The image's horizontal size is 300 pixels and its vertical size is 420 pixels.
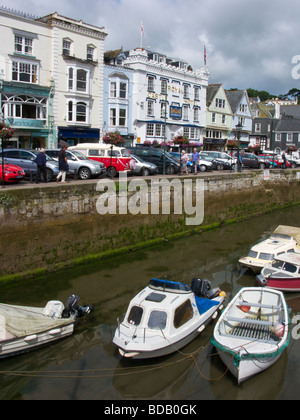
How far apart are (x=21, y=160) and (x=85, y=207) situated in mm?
4228

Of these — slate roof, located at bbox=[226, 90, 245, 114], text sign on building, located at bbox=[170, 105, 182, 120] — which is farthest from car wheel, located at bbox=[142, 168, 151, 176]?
slate roof, located at bbox=[226, 90, 245, 114]

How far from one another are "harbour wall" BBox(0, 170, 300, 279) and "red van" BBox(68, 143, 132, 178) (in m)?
2.49

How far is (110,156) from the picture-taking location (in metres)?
20.8

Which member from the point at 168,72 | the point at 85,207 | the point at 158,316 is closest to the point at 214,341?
the point at 158,316

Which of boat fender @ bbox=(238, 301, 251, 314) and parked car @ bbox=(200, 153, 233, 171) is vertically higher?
parked car @ bbox=(200, 153, 233, 171)

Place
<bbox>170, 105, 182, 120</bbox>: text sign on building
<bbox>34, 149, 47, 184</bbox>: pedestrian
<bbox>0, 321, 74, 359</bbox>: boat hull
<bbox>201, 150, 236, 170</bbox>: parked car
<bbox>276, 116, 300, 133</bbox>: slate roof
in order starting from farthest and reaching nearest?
1. <bbox>276, 116, 300, 133</bbox>: slate roof
2. <bbox>170, 105, 182, 120</bbox>: text sign on building
3. <bbox>201, 150, 236, 170</bbox>: parked car
4. <bbox>34, 149, 47, 184</bbox>: pedestrian
5. <bbox>0, 321, 74, 359</bbox>: boat hull

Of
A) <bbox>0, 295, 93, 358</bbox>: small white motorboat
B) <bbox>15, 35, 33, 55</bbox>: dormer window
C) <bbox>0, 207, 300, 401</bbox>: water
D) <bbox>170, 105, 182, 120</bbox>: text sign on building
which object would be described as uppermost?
<bbox>15, 35, 33, 55</bbox>: dormer window

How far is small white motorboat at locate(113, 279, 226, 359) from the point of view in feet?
30.5

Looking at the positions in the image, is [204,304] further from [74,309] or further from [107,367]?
[74,309]

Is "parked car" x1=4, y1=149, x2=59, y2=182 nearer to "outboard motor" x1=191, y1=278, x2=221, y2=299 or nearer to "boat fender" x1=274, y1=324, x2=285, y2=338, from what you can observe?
"outboard motor" x1=191, y1=278, x2=221, y2=299

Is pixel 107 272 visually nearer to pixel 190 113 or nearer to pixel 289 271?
pixel 289 271

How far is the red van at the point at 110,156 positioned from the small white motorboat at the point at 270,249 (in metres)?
8.06

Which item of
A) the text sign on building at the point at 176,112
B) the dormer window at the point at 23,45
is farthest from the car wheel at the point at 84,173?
the text sign on building at the point at 176,112

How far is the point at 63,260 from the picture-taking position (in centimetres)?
1503
